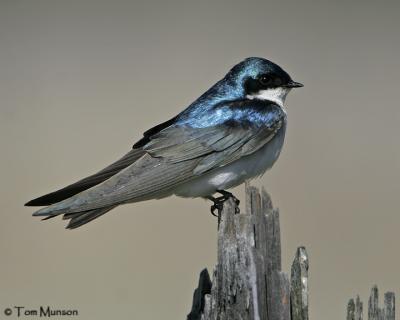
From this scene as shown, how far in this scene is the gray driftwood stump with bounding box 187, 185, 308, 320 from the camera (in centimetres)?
277

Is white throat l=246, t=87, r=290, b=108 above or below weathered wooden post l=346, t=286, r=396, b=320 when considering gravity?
above

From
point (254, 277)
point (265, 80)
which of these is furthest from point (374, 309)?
point (265, 80)

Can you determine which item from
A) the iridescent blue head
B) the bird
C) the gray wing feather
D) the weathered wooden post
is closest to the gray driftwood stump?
the weathered wooden post

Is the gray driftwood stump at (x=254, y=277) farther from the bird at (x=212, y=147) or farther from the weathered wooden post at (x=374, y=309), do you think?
the bird at (x=212, y=147)

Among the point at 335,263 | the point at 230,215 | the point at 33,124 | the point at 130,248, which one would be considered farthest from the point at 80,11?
the point at 230,215

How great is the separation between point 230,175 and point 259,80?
52 cm

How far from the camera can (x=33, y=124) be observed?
6449mm

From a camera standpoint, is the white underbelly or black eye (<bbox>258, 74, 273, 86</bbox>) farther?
black eye (<bbox>258, 74, 273, 86</bbox>)

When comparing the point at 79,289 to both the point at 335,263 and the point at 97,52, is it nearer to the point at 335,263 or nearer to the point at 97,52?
the point at 335,263

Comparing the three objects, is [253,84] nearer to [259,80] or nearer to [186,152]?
[259,80]

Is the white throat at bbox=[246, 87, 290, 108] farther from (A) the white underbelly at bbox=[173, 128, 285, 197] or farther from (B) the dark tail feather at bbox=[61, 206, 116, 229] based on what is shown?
(B) the dark tail feather at bbox=[61, 206, 116, 229]

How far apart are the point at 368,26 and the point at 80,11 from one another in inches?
94.4

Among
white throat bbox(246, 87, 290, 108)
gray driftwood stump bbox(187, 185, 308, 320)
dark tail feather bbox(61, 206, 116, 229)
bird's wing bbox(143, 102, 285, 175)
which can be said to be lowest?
gray driftwood stump bbox(187, 185, 308, 320)

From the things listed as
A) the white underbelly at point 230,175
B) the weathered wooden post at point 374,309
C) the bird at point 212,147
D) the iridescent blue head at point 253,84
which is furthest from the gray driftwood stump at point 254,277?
the iridescent blue head at point 253,84
